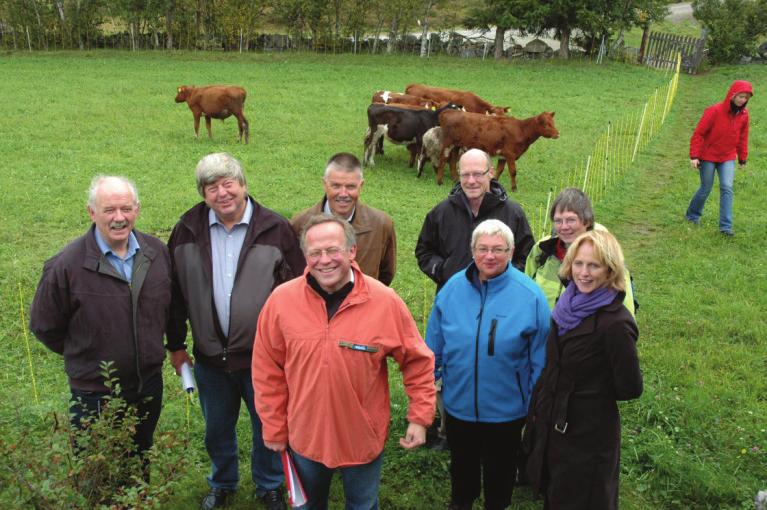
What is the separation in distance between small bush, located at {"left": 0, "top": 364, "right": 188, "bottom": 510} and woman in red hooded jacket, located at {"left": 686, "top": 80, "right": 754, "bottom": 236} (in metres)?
8.28

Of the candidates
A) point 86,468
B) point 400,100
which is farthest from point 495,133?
point 86,468

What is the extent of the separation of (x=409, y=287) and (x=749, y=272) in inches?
160

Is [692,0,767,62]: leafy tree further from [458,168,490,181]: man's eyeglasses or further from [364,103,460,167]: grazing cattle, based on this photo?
[458,168,490,181]: man's eyeglasses

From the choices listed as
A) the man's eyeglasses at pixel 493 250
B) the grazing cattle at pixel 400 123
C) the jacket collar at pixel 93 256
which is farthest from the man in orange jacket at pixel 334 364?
the grazing cattle at pixel 400 123

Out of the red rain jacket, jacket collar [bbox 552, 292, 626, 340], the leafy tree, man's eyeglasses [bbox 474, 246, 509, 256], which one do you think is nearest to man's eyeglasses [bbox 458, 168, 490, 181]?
man's eyeglasses [bbox 474, 246, 509, 256]

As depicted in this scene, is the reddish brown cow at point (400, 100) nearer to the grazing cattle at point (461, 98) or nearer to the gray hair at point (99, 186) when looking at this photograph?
the grazing cattle at point (461, 98)

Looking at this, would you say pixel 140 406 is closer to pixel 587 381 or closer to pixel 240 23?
pixel 587 381

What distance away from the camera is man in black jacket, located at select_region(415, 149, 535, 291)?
4.55 meters

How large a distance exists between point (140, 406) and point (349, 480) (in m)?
1.29

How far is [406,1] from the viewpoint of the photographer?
130 ft

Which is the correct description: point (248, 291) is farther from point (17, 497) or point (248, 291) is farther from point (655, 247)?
point (655, 247)

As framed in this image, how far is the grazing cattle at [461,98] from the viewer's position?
16.8m

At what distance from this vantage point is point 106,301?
3.50 m

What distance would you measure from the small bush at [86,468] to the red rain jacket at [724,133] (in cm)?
820
